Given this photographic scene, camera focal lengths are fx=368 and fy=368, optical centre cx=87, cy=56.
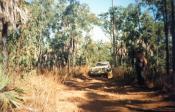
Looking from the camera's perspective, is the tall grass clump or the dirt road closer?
the tall grass clump

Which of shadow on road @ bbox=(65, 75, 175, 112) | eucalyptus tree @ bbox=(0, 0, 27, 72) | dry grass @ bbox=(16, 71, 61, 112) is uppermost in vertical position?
eucalyptus tree @ bbox=(0, 0, 27, 72)

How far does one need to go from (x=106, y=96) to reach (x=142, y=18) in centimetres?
2409

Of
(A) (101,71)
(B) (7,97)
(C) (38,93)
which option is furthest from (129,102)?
(A) (101,71)

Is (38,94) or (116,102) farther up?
(38,94)

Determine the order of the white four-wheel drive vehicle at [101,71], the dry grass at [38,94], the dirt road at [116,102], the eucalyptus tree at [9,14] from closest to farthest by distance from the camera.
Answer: the dry grass at [38,94], the dirt road at [116,102], the eucalyptus tree at [9,14], the white four-wheel drive vehicle at [101,71]

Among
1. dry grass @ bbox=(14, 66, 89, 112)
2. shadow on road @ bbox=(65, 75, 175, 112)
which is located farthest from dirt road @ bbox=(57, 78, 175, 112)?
dry grass @ bbox=(14, 66, 89, 112)

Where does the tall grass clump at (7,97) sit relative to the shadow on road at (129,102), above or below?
above

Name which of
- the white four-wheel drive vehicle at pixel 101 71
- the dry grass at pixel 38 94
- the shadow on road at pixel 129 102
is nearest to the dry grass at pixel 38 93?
the dry grass at pixel 38 94

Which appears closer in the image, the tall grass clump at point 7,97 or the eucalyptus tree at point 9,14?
the tall grass clump at point 7,97

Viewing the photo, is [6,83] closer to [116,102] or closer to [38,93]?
[38,93]

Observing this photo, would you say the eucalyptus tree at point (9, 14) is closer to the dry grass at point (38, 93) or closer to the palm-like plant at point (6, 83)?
the palm-like plant at point (6, 83)

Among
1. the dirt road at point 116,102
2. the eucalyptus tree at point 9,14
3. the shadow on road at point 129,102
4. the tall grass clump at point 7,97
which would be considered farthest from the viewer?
the eucalyptus tree at point 9,14

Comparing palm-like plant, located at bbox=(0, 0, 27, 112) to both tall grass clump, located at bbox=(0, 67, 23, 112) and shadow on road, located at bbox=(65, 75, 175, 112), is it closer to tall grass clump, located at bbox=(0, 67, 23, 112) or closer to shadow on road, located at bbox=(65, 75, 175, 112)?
tall grass clump, located at bbox=(0, 67, 23, 112)

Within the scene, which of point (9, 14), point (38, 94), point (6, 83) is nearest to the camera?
point (6, 83)
